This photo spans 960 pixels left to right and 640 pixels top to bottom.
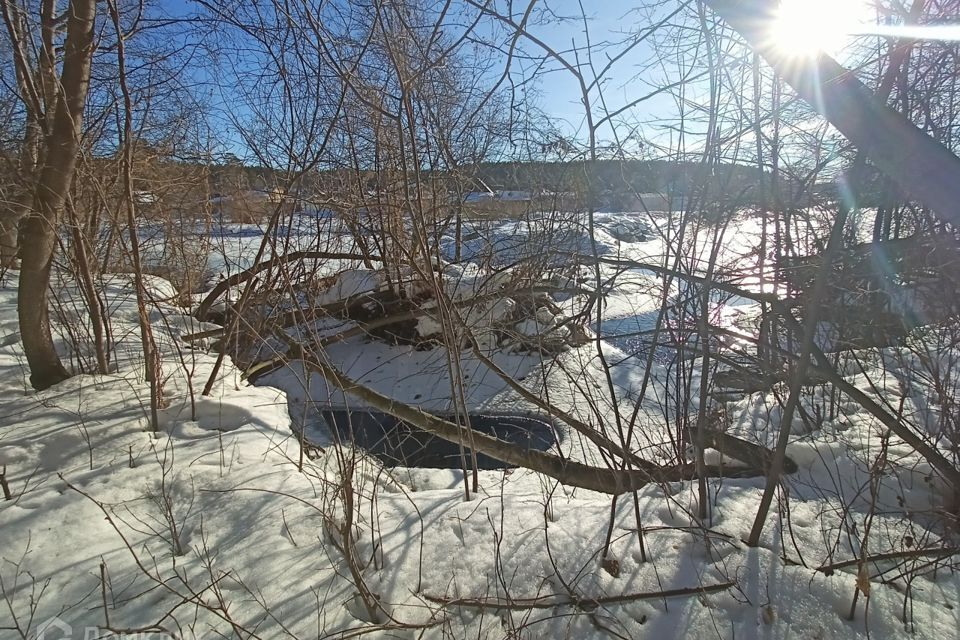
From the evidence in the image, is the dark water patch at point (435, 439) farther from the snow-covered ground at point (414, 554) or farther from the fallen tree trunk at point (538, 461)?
the snow-covered ground at point (414, 554)

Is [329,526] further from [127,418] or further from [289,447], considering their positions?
[127,418]

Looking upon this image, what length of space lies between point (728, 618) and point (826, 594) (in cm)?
35

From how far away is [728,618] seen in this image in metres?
1.48

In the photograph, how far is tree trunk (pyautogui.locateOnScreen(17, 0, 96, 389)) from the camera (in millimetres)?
2791

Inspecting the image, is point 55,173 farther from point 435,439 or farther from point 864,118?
point 864,118

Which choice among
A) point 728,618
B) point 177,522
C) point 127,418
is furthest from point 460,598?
point 127,418

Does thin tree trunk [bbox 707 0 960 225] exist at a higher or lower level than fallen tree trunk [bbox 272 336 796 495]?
higher

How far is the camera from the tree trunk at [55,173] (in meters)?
2.79

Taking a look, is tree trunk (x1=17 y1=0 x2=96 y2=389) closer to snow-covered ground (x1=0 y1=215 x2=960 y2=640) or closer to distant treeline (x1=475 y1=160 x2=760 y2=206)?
snow-covered ground (x1=0 y1=215 x2=960 y2=640)

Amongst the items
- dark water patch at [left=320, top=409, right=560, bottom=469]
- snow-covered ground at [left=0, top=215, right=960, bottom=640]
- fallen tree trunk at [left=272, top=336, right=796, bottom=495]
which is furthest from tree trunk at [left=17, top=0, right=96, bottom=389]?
dark water patch at [left=320, top=409, right=560, bottom=469]

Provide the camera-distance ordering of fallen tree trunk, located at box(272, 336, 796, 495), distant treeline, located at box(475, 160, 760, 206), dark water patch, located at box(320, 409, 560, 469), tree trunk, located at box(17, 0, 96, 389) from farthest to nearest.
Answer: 1. dark water patch, located at box(320, 409, 560, 469)
2. tree trunk, located at box(17, 0, 96, 389)
3. fallen tree trunk, located at box(272, 336, 796, 495)
4. distant treeline, located at box(475, 160, 760, 206)

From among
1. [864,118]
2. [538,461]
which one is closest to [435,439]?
[538,461]

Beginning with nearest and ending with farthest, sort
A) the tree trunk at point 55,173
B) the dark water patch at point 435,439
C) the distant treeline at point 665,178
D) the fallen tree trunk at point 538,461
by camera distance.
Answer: the distant treeline at point 665,178
the fallen tree trunk at point 538,461
the tree trunk at point 55,173
the dark water patch at point 435,439

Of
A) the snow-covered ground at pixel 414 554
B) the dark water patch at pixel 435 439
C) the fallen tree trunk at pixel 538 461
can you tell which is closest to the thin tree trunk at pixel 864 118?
the snow-covered ground at pixel 414 554
